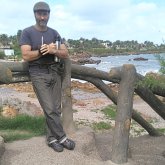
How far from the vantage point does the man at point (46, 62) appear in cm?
623

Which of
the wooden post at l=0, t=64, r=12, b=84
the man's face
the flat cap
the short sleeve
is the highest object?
the flat cap

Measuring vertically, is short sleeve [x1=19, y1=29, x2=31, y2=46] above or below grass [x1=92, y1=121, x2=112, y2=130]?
above

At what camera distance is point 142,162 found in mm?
7348

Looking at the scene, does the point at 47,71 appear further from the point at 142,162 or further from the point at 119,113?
the point at 142,162

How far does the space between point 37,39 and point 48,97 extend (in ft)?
2.63

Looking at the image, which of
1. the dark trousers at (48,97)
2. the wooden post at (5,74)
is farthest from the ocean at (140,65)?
the wooden post at (5,74)

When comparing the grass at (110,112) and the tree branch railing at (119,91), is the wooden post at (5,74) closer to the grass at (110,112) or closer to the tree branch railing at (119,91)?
the tree branch railing at (119,91)

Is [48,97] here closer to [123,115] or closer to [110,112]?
[123,115]

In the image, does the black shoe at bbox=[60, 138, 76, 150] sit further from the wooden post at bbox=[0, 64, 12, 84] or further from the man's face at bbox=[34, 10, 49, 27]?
the man's face at bbox=[34, 10, 49, 27]

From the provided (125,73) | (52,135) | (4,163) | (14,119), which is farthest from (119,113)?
(14,119)

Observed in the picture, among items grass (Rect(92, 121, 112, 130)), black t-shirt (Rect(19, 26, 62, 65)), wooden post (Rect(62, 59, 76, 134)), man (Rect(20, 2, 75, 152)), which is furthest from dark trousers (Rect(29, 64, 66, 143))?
grass (Rect(92, 121, 112, 130))

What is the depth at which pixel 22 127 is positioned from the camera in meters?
8.84

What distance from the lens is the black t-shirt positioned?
6.27 metres

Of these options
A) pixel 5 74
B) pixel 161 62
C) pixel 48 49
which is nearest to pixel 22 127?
→ pixel 5 74
